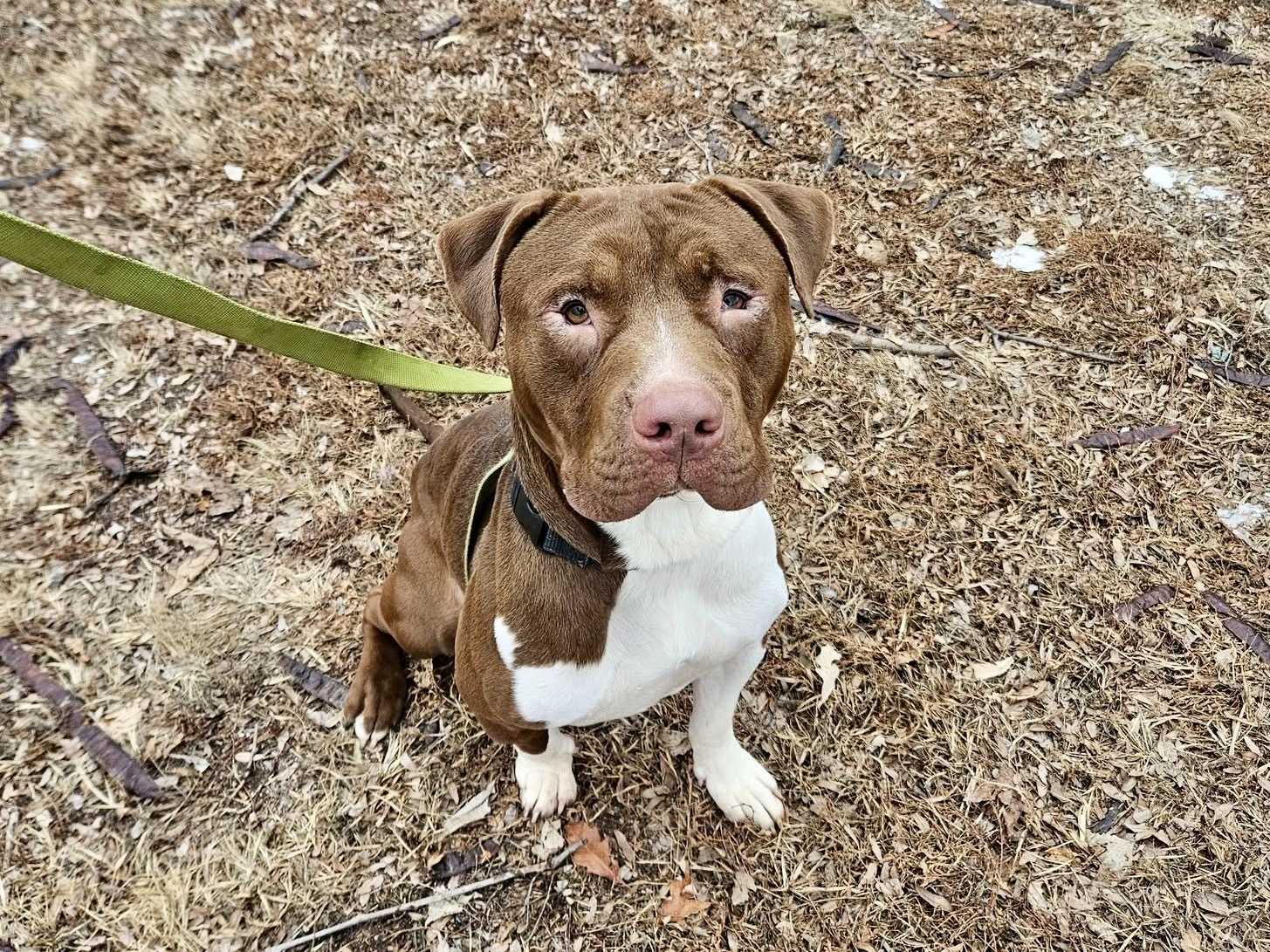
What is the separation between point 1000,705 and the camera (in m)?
3.70

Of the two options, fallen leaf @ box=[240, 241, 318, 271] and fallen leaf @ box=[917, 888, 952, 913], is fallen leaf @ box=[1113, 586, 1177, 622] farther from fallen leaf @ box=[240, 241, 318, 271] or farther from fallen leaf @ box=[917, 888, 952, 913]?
fallen leaf @ box=[240, 241, 318, 271]

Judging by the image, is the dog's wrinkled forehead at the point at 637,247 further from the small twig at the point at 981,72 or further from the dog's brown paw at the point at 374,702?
the small twig at the point at 981,72

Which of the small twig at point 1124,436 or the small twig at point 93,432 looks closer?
the small twig at point 1124,436

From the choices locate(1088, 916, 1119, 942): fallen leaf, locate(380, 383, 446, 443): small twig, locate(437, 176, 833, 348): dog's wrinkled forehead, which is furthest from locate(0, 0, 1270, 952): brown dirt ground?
locate(437, 176, 833, 348): dog's wrinkled forehead

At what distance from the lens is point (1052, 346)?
4645 mm

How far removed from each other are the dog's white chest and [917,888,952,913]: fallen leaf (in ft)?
4.71

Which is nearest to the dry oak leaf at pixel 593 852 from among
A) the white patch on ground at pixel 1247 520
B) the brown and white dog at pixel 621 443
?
the brown and white dog at pixel 621 443

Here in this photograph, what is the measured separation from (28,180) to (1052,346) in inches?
229

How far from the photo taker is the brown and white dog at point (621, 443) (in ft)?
6.63

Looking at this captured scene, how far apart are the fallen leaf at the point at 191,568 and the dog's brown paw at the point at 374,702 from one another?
1.03 m

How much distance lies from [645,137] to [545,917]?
167 inches

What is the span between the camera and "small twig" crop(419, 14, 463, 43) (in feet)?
19.6

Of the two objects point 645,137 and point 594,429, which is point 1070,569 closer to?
point 594,429

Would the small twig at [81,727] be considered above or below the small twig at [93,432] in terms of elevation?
below
